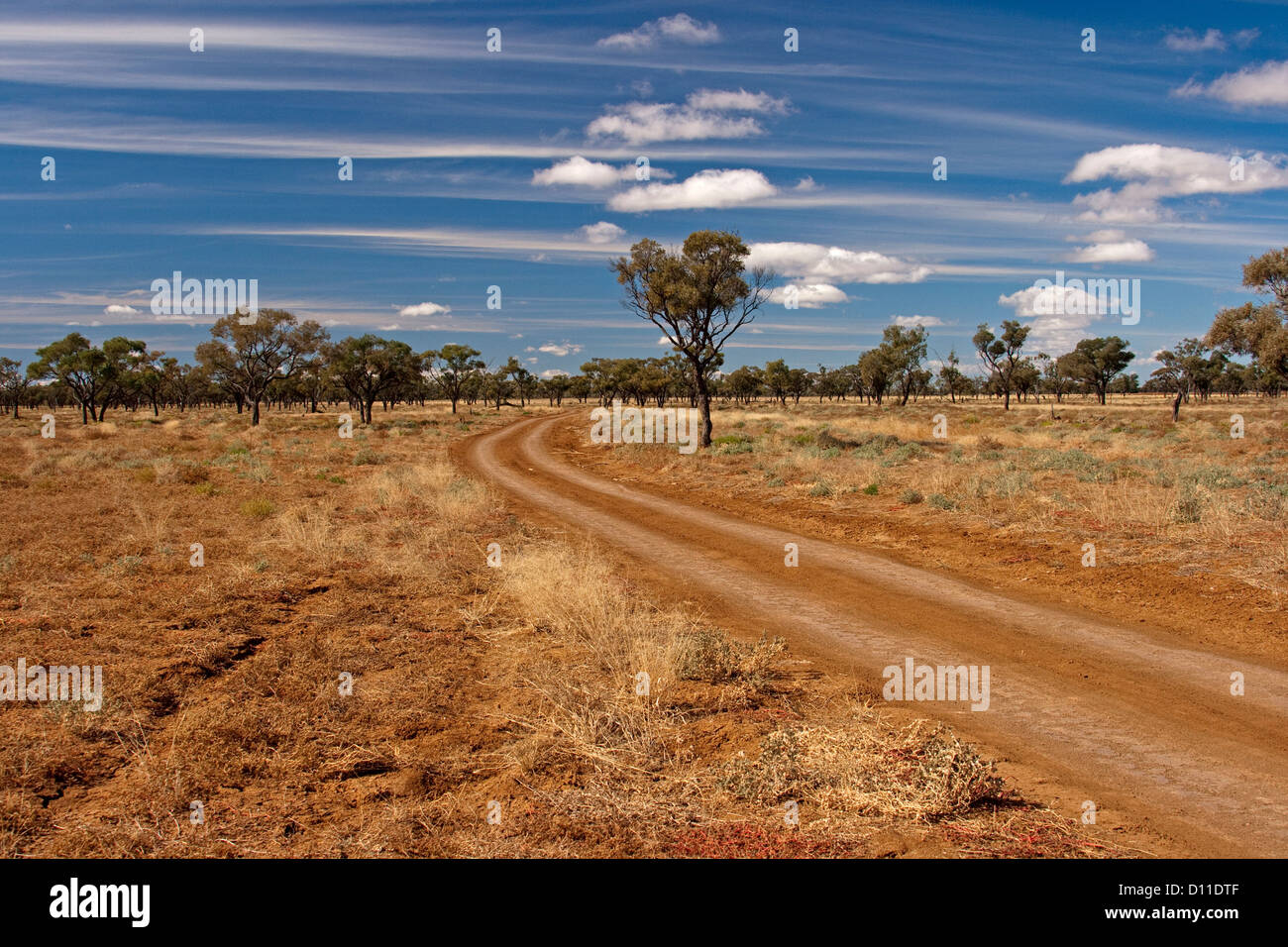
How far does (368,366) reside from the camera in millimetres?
66375

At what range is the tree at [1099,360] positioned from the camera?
82.8 metres

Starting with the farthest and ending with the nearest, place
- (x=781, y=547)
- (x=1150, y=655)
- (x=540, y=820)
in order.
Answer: (x=781, y=547) → (x=1150, y=655) → (x=540, y=820)

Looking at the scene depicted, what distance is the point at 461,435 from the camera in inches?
2045

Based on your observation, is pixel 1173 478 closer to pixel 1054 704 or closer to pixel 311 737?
pixel 1054 704

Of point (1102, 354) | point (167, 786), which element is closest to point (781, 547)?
point (167, 786)

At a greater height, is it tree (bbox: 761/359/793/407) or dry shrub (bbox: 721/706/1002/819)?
tree (bbox: 761/359/793/407)

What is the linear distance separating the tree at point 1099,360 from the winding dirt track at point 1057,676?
8705 centimetres

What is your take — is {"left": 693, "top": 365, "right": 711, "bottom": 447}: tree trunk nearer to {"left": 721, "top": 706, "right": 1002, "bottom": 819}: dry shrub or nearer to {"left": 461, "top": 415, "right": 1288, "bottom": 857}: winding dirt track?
{"left": 461, "top": 415, "right": 1288, "bottom": 857}: winding dirt track

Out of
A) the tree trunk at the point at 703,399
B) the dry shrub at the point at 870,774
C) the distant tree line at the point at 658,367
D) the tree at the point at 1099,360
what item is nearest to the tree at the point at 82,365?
the distant tree line at the point at 658,367

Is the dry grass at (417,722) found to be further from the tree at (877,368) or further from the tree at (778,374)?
the tree at (778,374)

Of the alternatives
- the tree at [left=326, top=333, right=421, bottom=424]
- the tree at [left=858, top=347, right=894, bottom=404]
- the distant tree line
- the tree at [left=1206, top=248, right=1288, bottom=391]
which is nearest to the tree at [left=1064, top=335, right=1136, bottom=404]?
the distant tree line

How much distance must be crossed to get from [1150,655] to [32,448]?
42037mm

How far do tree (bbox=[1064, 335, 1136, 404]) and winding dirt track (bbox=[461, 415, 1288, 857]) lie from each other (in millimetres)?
87046

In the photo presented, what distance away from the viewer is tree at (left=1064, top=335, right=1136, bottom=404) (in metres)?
82.8
